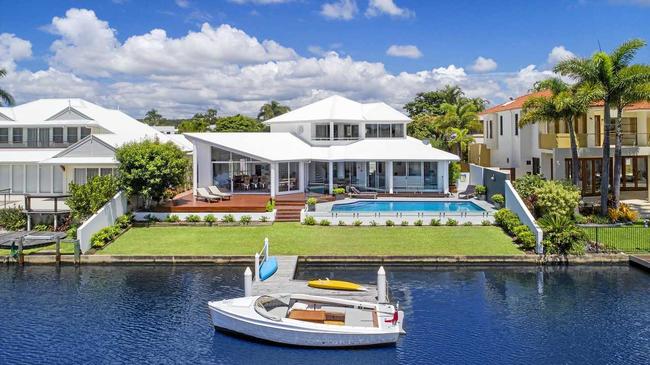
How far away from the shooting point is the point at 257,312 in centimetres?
1736

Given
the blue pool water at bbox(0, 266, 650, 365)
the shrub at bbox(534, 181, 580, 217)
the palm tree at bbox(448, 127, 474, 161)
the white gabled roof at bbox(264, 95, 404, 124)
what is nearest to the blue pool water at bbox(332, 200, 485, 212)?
the shrub at bbox(534, 181, 580, 217)

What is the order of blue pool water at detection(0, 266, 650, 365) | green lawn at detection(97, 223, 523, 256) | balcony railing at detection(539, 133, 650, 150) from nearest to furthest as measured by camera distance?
blue pool water at detection(0, 266, 650, 365), green lawn at detection(97, 223, 523, 256), balcony railing at detection(539, 133, 650, 150)

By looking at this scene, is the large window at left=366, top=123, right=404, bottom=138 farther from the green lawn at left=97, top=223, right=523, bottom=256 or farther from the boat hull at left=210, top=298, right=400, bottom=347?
the boat hull at left=210, top=298, right=400, bottom=347

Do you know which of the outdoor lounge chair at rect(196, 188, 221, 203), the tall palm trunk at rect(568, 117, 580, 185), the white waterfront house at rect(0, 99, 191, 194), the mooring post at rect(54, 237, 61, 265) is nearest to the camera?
the mooring post at rect(54, 237, 61, 265)

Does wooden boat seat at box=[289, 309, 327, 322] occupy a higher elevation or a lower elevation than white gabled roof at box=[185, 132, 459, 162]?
lower

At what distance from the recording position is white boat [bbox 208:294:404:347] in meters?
16.7

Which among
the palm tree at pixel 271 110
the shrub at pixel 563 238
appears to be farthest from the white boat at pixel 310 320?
the palm tree at pixel 271 110

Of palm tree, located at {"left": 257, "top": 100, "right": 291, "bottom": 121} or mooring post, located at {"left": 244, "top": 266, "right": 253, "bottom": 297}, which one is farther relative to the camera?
palm tree, located at {"left": 257, "top": 100, "right": 291, "bottom": 121}

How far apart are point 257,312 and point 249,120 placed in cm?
7398

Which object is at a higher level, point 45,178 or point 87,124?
point 87,124

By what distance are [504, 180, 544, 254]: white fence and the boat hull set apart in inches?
462

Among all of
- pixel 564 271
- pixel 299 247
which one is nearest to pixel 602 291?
pixel 564 271

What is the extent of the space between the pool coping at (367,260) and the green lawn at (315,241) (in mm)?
461

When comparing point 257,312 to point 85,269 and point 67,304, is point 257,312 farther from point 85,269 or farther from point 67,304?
point 85,269
